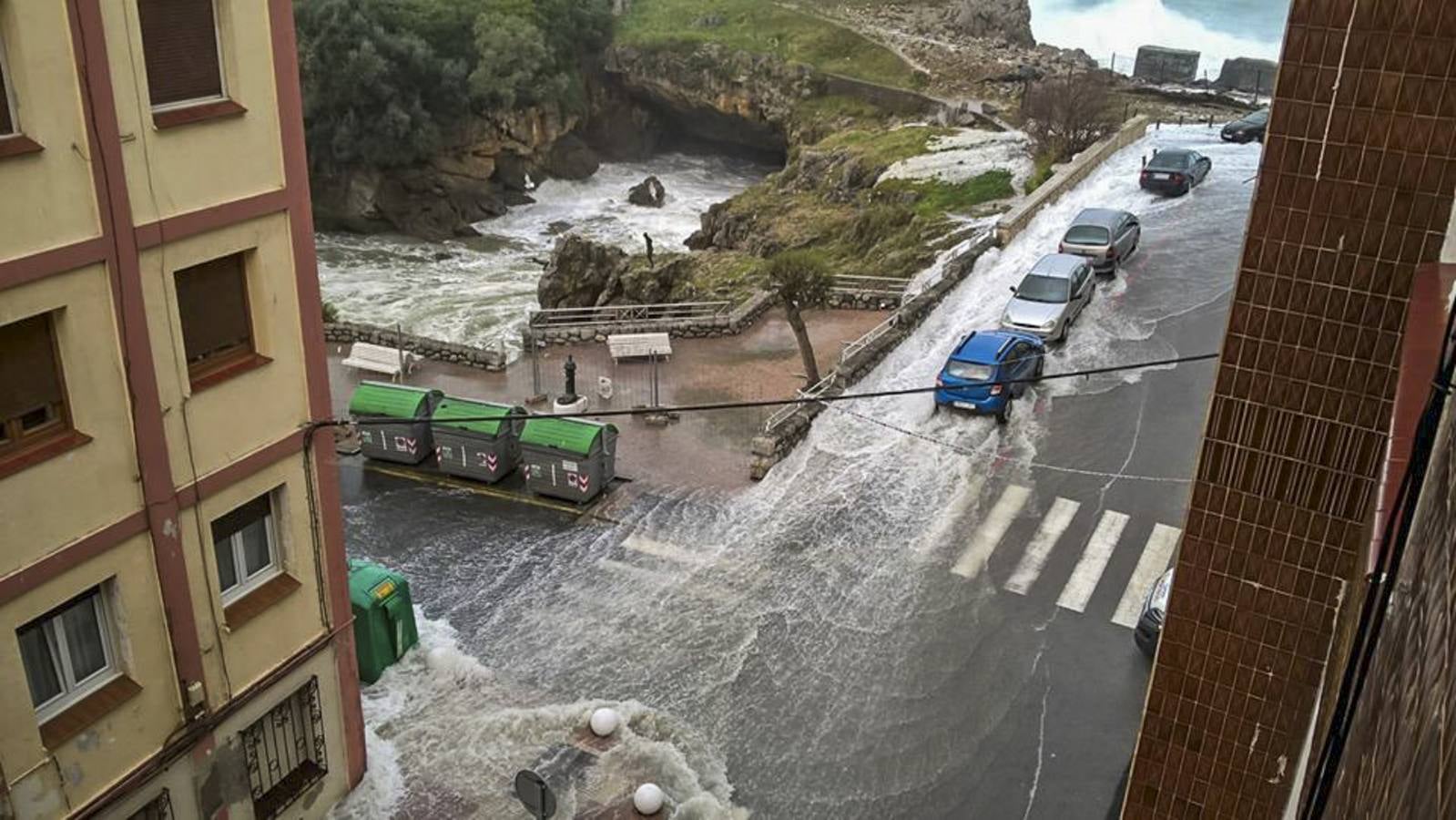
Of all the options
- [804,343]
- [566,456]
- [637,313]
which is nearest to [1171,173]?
[637,313]

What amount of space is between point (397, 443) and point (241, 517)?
10.1 meters

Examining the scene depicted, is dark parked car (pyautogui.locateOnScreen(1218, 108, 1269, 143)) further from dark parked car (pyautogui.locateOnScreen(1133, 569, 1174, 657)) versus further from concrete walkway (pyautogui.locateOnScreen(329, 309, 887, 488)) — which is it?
dark parked car (pyautogui.locateOnScreen(1133, 569, 1174, 657))

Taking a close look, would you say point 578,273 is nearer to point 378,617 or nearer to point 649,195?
point 649,195

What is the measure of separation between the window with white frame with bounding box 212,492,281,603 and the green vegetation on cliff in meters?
49.9

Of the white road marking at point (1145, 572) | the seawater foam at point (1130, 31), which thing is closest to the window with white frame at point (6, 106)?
the white road marking at point (1145, 572)

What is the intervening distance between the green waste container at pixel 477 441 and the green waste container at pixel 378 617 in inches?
198

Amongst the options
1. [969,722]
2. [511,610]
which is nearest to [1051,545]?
[969,722]

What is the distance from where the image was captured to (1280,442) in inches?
311

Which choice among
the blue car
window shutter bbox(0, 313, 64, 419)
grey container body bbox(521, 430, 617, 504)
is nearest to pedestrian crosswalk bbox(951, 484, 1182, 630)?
the blue car

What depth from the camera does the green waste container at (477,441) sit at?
2177cm

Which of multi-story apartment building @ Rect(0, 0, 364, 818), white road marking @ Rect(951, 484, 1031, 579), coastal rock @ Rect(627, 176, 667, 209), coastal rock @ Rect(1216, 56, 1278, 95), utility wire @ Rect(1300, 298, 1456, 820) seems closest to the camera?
utility wire @ Rect(1300, 298, 1456, 820)

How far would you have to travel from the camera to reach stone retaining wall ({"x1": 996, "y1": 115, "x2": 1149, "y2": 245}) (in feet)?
111

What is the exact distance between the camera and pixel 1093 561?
19234mm

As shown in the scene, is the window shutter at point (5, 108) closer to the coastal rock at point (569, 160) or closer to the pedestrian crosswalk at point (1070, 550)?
the pedestrian crosswalk at point (1070, 550)
